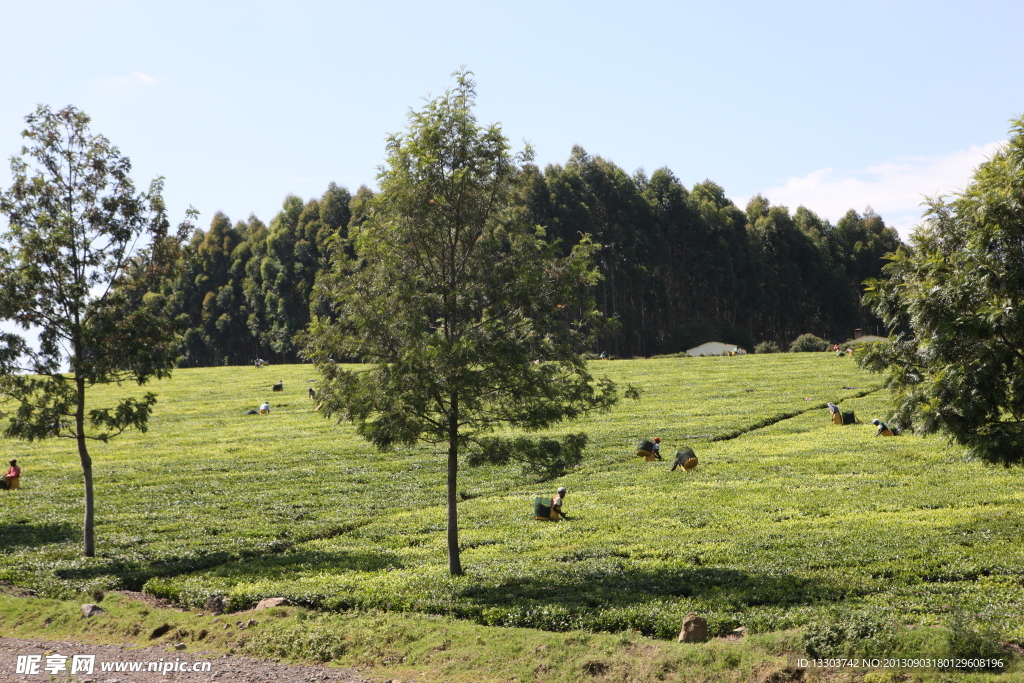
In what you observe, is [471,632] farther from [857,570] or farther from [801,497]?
[801,497]

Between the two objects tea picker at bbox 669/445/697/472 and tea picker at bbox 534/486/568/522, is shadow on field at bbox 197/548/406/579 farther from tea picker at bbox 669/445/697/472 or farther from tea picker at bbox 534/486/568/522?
tea picker at bbox 669/445/697/472

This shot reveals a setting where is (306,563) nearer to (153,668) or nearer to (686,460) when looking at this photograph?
(153,668)

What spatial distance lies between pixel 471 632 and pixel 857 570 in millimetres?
8567

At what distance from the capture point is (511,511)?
1074 inches

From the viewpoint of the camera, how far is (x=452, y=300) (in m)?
18.6

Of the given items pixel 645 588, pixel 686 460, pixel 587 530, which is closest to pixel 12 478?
pixel 587 530

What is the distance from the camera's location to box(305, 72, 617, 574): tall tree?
59.0 ft

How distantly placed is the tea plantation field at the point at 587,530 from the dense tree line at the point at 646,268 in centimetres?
6382

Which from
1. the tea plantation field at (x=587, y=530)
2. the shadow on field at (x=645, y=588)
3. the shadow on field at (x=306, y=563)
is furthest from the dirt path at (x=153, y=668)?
the shadow on field at (x=306, y=563)

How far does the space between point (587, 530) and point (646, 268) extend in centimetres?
9029

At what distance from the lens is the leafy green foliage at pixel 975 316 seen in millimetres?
17094

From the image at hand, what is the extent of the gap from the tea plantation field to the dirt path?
2636mm

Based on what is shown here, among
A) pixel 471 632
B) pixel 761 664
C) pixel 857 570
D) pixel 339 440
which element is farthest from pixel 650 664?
pixel 339 440

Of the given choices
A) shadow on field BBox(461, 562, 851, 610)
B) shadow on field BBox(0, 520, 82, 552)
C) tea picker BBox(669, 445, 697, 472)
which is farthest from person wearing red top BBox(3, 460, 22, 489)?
tea picker BBox(669, 445, 697, 472)
